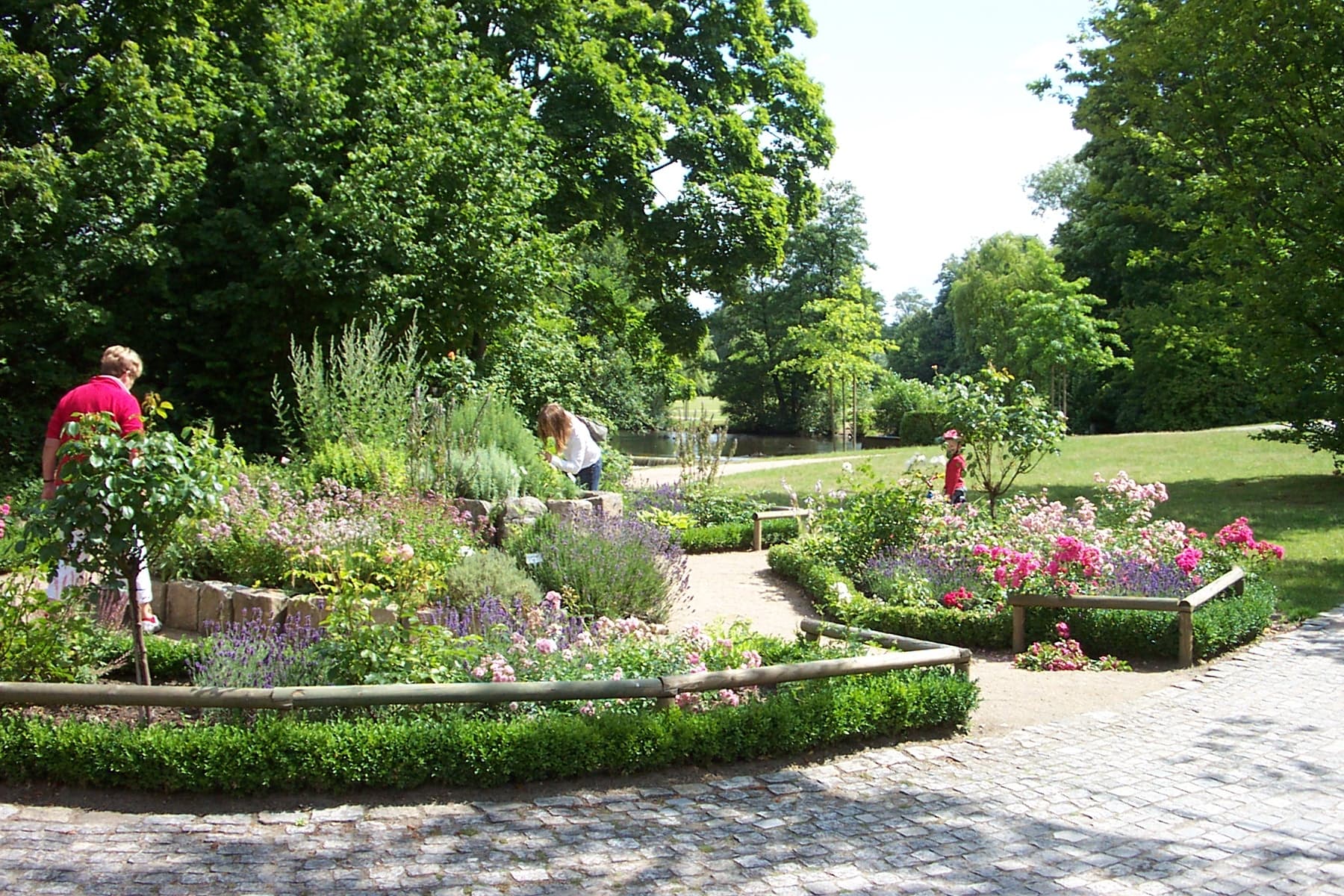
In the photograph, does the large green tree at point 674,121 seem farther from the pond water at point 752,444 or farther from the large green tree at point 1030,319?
the pond water at point 752,444

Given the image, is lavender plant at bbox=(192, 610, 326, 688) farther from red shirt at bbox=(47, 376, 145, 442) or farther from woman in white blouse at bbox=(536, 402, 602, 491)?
woman in white blouse at bbox=(536, 402, 602, 491)

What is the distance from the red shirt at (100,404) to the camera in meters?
6.34

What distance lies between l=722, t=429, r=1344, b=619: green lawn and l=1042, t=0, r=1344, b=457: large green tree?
1.51 m

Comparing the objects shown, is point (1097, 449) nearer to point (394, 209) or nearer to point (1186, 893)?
point (394, 209)

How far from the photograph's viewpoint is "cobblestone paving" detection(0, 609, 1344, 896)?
3.79 meters

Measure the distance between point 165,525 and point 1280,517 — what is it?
563 inches

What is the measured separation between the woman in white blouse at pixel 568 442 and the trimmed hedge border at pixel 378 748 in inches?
241

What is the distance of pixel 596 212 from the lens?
21.0m

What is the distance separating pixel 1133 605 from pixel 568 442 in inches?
231

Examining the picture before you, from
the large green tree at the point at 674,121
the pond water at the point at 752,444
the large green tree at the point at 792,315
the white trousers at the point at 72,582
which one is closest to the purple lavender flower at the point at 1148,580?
the white trousers at the point at 72,582

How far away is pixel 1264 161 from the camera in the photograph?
1527cm

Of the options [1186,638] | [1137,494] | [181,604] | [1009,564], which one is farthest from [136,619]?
[1137,494]

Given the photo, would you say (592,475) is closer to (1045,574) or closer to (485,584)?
(485,584)

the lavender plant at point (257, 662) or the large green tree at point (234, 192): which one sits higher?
the large green tree at point (234, 192)
